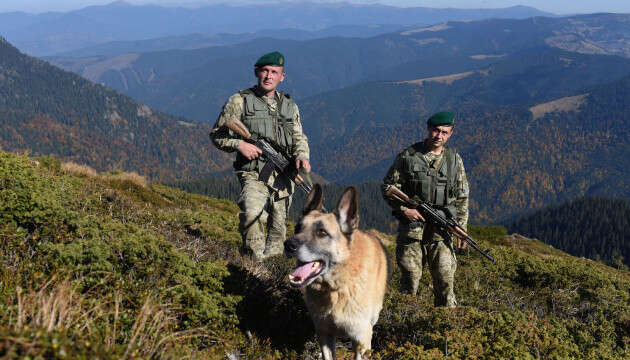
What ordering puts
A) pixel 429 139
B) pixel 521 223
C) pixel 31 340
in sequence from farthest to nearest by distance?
1. pixel 521 223
2. pixel 429 139
3. pixel 31 340

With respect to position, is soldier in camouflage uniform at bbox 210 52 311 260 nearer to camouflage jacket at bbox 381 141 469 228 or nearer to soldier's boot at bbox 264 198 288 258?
soldier's boot at bbox 264 198 288 258

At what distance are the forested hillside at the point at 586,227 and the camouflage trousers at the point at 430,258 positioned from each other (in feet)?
454

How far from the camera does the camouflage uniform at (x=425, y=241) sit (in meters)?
7.13

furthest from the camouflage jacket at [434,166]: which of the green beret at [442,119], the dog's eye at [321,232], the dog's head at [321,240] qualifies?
the dog's eye at [321,232]

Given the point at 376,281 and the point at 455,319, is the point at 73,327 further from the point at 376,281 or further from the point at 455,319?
the point at 455,319

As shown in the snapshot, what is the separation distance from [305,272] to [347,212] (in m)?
0.85

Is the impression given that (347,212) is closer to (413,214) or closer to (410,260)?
(413,214)

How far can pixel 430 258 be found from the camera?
287 inches

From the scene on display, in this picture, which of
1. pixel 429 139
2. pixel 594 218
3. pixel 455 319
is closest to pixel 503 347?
pixel 455 319

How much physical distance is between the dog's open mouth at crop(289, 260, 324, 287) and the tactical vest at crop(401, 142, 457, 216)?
3.00 metres

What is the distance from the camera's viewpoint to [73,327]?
3.28 meters

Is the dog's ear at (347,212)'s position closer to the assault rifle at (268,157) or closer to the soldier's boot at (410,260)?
the soldier's boot at (410,260)

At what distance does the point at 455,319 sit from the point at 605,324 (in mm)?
3698

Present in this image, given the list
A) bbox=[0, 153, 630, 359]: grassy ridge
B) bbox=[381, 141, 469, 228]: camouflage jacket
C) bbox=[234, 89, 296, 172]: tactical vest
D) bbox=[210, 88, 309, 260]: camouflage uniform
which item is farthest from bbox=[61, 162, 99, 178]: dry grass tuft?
bbox=[381, 141, 469, 228]: camouflage jacket
